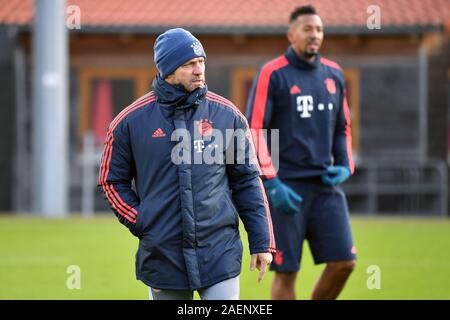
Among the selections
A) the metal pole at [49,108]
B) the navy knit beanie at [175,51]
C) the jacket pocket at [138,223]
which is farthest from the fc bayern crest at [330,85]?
the metal pole at [49,108]

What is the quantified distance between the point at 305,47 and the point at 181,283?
3.18 m

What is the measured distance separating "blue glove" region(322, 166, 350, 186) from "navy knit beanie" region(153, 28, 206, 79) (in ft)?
9.17

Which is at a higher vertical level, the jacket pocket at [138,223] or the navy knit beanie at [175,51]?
the navy knit beanie at [175,51]

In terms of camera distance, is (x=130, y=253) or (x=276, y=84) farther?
(x=130, y=253)

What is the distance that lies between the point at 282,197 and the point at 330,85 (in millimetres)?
943

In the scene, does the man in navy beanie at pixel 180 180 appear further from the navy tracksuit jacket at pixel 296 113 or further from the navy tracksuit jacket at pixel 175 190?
the navy tracksuit jacket at pixel 296 113

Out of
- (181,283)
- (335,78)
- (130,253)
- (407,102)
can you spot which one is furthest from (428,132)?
(181,283)

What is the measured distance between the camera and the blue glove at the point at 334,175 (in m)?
8.22

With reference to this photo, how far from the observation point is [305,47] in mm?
8227

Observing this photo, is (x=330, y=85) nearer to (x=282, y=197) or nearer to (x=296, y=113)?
(x=296, y=113)

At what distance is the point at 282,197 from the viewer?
8.06 metres

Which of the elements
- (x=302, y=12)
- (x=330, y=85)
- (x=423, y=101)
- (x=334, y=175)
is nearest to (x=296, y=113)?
(x=330, y=85)
